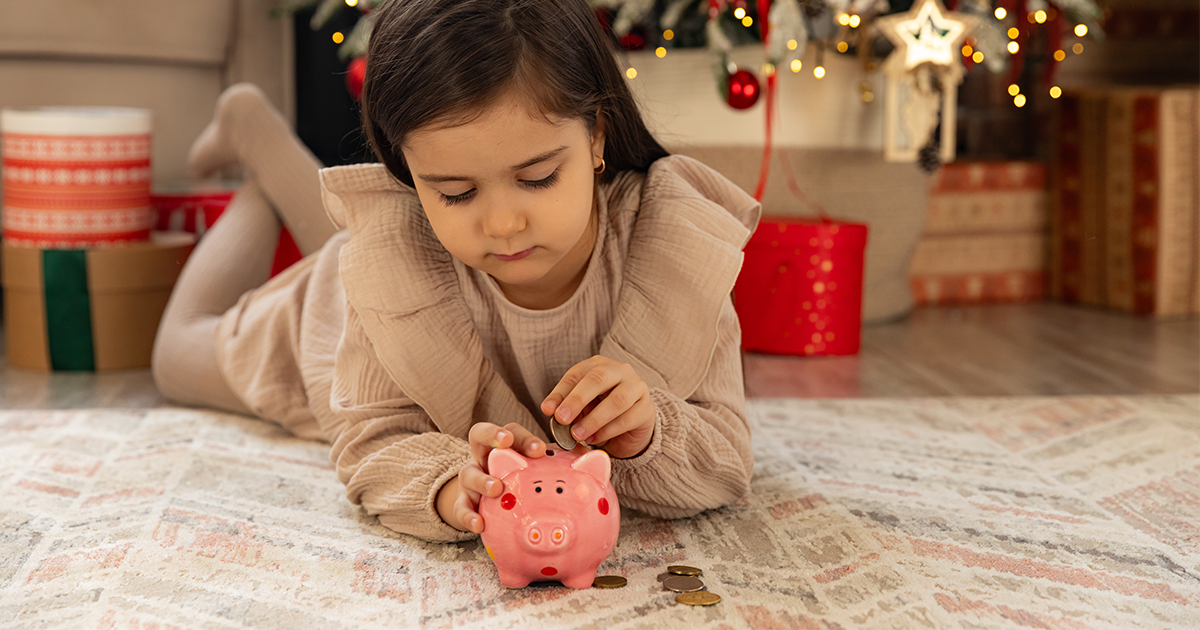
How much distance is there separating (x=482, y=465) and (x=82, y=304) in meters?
1.01

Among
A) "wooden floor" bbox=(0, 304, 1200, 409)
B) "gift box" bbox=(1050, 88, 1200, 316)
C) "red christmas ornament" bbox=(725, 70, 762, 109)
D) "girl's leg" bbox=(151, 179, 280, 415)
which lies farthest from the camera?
"gift box" bbox=(1050, 88, 1200, 316)

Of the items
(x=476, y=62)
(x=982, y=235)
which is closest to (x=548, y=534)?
(x=476, y=62)

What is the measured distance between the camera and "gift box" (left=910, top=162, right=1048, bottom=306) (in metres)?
2.06

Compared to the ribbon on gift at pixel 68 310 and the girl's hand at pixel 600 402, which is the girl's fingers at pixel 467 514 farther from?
the ribbon on gift at pixel 68 310

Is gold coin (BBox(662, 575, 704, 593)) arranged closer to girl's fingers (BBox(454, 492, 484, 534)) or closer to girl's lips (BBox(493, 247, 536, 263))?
girl's fingers (BBox(454, 492, 484, 534))

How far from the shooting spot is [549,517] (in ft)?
2.23

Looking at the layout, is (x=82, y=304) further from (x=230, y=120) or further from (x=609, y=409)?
(x=609, y=409)

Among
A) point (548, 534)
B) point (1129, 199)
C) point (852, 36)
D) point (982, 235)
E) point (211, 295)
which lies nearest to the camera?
point (548, 534)

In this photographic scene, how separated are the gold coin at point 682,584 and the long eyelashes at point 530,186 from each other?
Result: 309 mm

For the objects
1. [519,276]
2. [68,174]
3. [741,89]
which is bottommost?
[519,276]

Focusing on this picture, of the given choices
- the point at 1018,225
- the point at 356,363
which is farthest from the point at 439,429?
the point at 1018,225

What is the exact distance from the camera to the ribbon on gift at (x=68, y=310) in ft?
4.75

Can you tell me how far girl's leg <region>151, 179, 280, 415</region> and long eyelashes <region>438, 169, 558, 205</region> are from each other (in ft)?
2.05

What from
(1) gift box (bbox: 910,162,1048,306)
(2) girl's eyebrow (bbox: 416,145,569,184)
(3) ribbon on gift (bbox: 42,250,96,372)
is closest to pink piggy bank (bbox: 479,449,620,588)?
(2) girl's eyebrow (bbox: 416,145,569,184)
